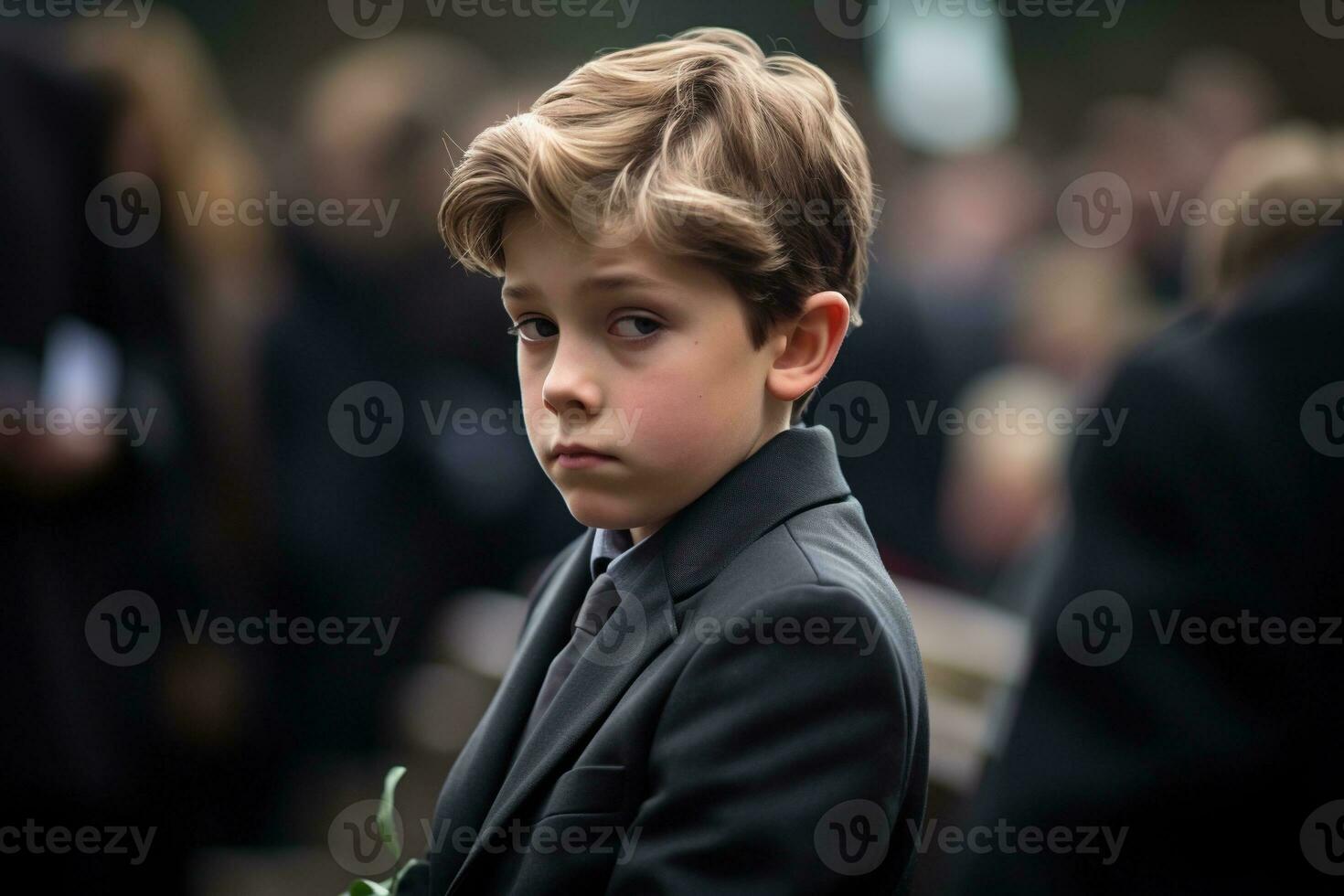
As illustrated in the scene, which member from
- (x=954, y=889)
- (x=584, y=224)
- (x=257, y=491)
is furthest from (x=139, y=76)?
(x=954, y=889)

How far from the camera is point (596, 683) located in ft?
5.95

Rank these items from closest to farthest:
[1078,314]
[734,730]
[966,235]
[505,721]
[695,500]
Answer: [734,730]
[695,500]
[505,721]
[1078,314]
[966,235]

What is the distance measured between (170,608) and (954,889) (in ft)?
9.26

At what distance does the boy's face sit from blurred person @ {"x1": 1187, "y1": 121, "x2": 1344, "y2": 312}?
4.95 feet

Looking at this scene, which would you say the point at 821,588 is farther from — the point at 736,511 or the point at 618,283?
the point at 618,283

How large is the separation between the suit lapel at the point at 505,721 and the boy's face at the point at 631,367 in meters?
0.30

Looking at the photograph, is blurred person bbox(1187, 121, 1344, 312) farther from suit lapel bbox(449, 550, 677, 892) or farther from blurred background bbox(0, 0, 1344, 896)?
suit lapel bbox(449, 550, 677, 892)

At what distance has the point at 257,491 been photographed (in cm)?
466

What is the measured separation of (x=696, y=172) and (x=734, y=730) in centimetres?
64

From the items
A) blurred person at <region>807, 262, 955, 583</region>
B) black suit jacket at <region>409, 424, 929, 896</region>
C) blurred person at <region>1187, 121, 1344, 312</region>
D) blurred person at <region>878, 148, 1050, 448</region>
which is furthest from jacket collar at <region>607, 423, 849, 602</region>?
blurred person at <region>878, 148, 1050, 448</region>

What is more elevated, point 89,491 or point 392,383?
point 89,491

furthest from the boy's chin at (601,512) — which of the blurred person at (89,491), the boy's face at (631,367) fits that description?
the blurred person at (89,491)

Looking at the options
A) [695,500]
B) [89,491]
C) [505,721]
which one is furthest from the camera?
[89,491]

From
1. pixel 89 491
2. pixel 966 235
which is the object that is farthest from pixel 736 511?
pixel 966 235
